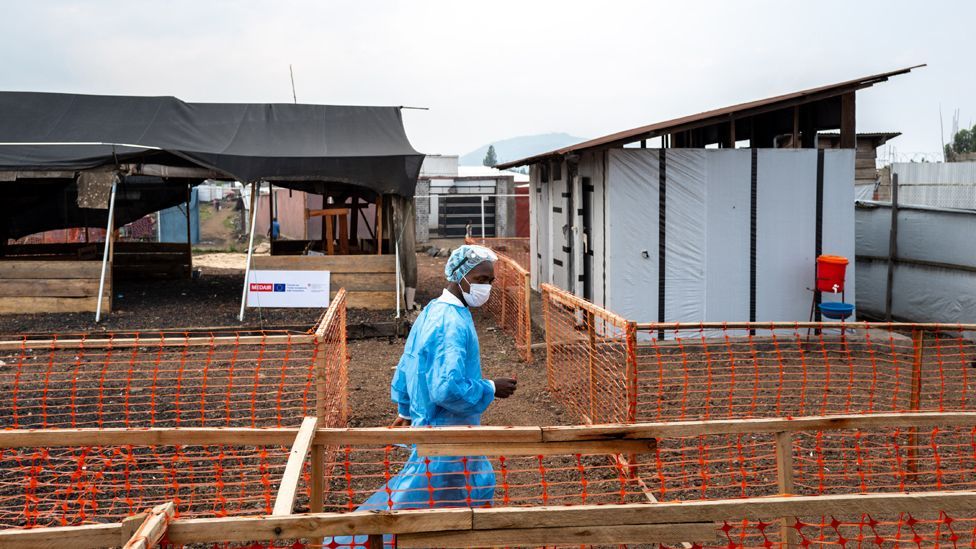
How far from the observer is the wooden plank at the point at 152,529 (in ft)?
7.50

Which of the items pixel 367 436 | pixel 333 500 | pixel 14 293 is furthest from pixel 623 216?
pixel 14 293

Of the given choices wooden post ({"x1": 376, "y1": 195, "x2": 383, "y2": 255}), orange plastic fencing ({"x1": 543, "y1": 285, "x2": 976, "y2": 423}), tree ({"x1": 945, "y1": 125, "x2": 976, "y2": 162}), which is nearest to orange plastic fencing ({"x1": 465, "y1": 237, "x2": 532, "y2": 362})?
orange plastic fencing ({"x1": 543, "y1": 285, "x2": 976, "y2": 423})

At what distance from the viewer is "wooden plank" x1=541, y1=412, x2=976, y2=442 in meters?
3.81

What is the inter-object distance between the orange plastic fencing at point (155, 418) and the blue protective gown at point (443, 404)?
0.69m

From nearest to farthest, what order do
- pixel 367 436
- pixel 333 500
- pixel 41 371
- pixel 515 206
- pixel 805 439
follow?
pixel 367 436, pixel 333 500, pixel 805 439, pixel 41 371, pixel 515 206

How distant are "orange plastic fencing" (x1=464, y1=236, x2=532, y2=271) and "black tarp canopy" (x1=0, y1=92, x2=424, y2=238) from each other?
4465mm

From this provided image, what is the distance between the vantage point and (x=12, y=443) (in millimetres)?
4125

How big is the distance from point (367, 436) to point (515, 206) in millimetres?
28252

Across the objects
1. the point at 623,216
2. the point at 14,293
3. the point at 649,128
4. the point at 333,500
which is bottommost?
the point at 333,500

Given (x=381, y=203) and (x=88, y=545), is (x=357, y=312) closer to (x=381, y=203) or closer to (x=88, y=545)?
(x=381, y=203)

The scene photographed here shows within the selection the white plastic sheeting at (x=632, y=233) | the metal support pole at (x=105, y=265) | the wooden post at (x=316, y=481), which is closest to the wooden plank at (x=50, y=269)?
the metal support pole at (x=105, y=265)

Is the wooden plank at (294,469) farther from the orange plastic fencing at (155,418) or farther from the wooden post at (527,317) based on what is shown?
the wooden post at (527,317)

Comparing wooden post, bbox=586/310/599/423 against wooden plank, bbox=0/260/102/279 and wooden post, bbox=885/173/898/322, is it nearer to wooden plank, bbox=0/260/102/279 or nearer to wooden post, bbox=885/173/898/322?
wooden post, bbox=885/173/898/322

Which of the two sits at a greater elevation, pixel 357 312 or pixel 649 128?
pixel 649 128
